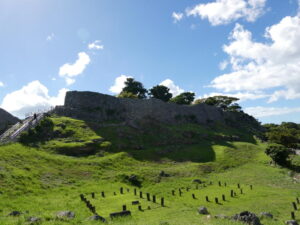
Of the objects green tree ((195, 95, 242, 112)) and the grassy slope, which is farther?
green tree ((195, 95, 242, 112))

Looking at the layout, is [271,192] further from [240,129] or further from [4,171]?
[240,129]

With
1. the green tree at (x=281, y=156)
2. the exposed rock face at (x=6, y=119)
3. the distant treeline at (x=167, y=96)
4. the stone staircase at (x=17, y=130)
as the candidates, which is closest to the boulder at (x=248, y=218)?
the green tree at (x=281, y=156)

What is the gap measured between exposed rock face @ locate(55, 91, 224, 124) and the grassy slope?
7.42m

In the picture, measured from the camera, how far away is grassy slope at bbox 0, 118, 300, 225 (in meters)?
24.4

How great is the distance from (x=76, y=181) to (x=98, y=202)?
10536mm

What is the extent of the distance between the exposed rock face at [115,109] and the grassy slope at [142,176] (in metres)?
7.42

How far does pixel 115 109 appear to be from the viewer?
2995 inches

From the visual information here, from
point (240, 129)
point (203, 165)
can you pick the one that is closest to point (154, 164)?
point (203, 165)

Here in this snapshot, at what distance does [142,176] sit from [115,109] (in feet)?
121

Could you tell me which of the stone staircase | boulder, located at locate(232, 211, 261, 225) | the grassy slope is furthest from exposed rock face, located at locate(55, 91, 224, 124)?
boulder, located at locate(232, 211, 261, 225)

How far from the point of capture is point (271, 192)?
34406 mm

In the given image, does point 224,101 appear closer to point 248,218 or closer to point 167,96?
point 167,96

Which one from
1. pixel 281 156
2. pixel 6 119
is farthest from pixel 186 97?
pixel 6 119

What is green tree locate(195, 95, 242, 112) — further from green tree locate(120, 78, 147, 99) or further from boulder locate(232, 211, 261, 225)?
boulder locate(232, 211, 261, 225)
